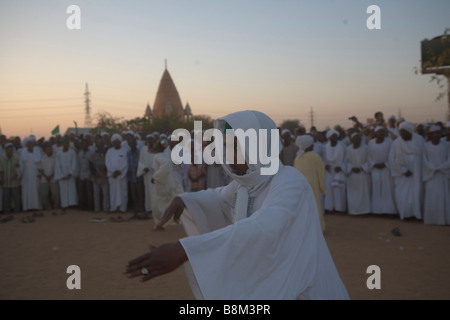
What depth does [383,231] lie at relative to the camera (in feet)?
28.8

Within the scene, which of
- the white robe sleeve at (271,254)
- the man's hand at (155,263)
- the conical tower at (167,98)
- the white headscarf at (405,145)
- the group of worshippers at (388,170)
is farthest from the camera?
the conical tower at (167,98)

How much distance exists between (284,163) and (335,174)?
4.89 ft

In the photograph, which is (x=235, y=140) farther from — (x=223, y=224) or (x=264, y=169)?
(x=223, y=224)

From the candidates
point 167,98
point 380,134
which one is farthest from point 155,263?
point 167,98

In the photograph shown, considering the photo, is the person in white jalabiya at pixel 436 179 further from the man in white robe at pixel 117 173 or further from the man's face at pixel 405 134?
the man in white robe at pixel 117 173

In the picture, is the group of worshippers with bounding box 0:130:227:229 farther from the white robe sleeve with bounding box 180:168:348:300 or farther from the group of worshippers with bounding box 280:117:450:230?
the white robe sleeve with bounding box 180:168:348:300

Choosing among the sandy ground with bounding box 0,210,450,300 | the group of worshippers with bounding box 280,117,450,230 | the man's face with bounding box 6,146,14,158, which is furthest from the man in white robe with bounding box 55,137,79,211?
the group of worshippers with bounding box 280,117,450,230

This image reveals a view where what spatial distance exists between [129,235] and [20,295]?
12.6 feet

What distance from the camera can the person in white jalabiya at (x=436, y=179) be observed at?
9.49 meters

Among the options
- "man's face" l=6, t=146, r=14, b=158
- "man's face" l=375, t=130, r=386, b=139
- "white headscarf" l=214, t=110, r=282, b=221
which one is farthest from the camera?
"man's face" l=6, t=146, r=14, b=158

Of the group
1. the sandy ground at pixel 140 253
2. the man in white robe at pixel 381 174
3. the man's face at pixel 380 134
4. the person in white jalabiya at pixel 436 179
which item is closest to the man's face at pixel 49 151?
the sandy ground at pixel 140 253

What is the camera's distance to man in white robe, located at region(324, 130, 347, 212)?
11234 mm

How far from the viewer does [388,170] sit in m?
10.7

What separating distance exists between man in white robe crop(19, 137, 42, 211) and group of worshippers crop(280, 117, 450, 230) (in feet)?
28.0
